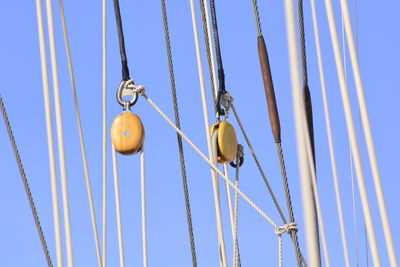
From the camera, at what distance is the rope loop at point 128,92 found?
3.02 meters

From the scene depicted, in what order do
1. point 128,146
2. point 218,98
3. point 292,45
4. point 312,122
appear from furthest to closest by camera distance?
point 218,98 < point 128,146 < point 312,122 < point 292,45

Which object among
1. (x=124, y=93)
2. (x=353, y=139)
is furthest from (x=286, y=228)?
(x=353, y=139)

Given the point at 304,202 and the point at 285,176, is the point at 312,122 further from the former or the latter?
the point at 304,202

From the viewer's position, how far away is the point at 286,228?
2918mm

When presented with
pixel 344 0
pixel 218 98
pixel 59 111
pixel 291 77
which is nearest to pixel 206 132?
pixel 218 98

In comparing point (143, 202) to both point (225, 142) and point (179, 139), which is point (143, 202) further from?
point (179, 139)

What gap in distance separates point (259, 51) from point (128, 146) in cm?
54

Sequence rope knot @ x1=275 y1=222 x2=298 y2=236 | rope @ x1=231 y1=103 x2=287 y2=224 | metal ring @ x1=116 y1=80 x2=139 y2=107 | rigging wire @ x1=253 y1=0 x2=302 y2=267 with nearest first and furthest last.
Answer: rigging wire @ x1=253 y1=0 x2=302 y2=267 < rope knot @ x1=275 y1=222 x2=298 y2=236 < metal ring @ x1=116 y1=80 x2=139 y2=107 < rope @ x1=231 y1=103 x2=287 y2=224

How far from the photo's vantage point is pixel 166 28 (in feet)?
14.4

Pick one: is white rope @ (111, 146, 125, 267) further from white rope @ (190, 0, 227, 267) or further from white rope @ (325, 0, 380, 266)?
white rope @ (325, 0, 380, 266)

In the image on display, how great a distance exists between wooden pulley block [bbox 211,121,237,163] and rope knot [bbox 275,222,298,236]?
385mm

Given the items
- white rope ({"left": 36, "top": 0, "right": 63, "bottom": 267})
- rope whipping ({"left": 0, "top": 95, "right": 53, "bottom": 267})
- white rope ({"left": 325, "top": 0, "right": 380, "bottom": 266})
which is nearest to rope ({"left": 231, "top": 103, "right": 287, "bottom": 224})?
rope whipping ({"left": 0, "top": 95, "right": 53, "bottom": 267})

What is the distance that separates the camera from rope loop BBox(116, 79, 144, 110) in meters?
3.02

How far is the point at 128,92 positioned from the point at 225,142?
1.31ft
